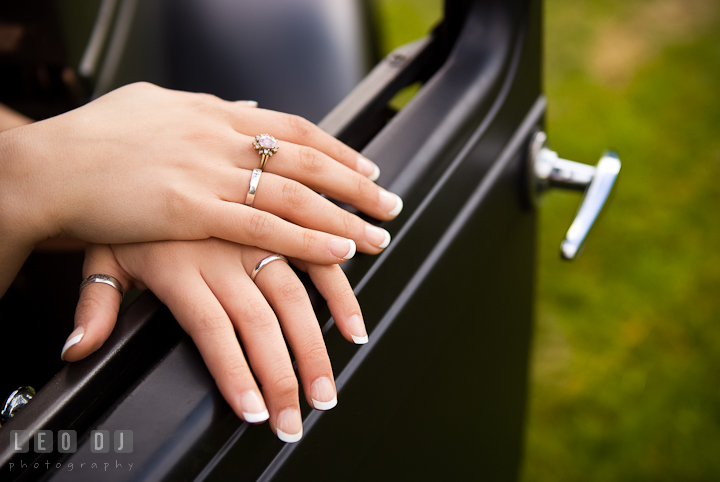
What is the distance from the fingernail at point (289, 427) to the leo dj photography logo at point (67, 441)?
0.53ft

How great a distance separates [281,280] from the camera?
75cm

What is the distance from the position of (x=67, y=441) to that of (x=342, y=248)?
1.25 ft

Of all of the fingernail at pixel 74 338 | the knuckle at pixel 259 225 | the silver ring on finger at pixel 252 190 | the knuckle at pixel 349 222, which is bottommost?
the fingernail at pixel 74 338

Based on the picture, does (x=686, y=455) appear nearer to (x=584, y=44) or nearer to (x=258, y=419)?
(x=258, y=419)

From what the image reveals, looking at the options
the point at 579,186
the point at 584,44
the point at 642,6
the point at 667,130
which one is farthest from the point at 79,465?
the point at 642,6

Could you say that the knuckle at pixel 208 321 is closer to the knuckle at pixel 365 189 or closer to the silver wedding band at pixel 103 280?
the silver wedding band at pixel 103 280

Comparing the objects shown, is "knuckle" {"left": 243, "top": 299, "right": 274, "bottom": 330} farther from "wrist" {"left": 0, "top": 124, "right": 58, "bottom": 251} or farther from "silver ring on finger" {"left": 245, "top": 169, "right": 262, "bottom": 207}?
"wrist" {"left": 0, "top": 124, "right": 58, "bottom": 251}

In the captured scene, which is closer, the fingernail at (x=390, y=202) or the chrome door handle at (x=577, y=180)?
the fingernail at (x=390, y=202)

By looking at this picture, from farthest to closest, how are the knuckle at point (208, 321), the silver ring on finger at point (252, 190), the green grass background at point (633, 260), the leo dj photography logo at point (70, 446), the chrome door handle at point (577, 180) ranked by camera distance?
1. the green grass background at point (633, 260)
2. the chrome door handle at point (577, 180)
3. the silver ring on finger at point (252, 190)
4. the knuckle at point (208, 321)
5. the leo dj photography logo at point (70, 446)

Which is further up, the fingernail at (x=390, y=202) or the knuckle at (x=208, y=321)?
the fingernail at (x=390, y=202)

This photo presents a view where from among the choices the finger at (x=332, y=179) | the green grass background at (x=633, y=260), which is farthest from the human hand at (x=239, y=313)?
the green grass background at (x=633, y=260)

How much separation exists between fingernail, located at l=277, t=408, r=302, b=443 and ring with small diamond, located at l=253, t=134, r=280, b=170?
0.35 m

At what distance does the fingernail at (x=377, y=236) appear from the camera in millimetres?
801

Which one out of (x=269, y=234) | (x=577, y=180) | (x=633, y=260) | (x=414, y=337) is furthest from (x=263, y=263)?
(x=633, y=260)
